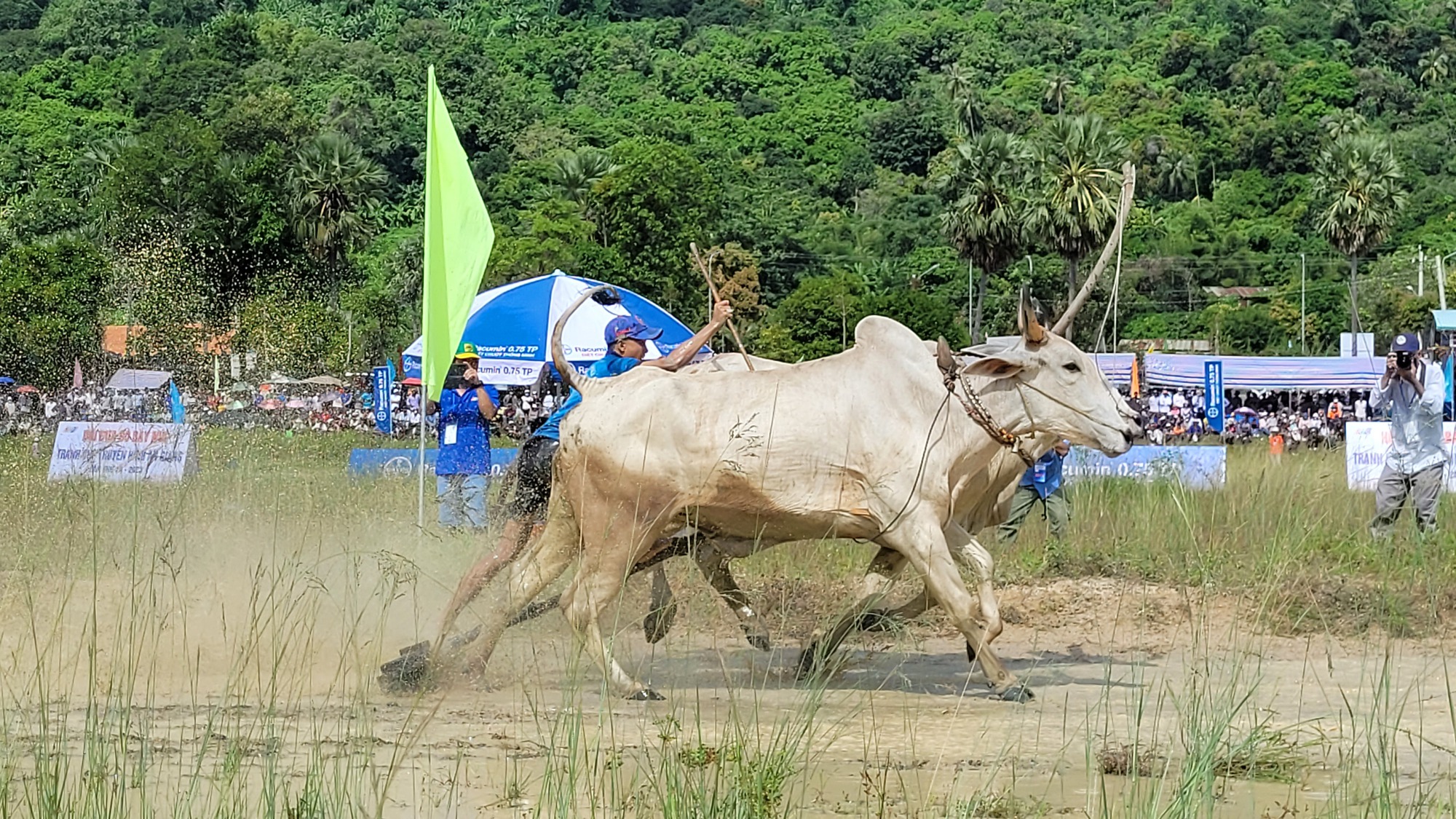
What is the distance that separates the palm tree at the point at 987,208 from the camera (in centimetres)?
6284

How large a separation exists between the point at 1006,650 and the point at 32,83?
11751 centimetres

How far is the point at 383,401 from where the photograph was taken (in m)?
32.2

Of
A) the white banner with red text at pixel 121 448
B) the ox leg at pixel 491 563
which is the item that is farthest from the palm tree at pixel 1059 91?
the ox leg at pixel 491 563

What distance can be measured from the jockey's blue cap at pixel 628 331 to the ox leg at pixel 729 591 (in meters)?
1.19

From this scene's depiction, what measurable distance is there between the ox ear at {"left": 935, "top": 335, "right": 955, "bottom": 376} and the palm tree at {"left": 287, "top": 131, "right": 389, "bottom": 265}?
50727 millimetres

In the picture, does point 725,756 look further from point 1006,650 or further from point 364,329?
point 364,329

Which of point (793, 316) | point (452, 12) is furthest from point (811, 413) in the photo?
point (452, 12)

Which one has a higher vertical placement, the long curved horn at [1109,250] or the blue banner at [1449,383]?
the long curved horn at [1109,250]

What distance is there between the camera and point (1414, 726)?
20.5 ft

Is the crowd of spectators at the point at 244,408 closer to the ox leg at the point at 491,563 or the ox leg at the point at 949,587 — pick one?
the ox leg at the point at 491,563

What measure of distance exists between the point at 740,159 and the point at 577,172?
149 ft

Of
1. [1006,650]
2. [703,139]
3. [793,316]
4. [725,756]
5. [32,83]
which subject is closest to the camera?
[725,756]

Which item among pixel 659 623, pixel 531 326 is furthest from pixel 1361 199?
pixel 659 623

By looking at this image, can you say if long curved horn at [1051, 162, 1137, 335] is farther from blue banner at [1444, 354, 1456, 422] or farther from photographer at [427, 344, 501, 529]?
blue banner at [1444, 354, 1456, 422]
